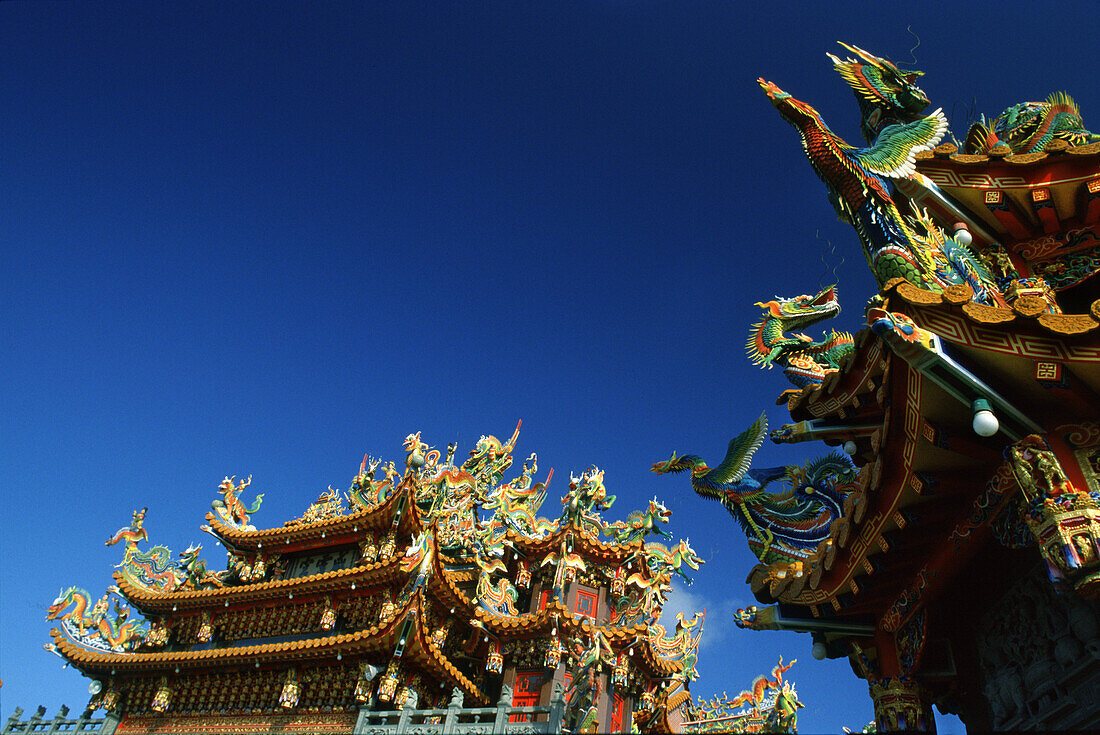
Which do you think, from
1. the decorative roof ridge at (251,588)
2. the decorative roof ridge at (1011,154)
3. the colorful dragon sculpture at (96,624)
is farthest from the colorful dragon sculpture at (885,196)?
the colorful dragon sculpture at (96,624)

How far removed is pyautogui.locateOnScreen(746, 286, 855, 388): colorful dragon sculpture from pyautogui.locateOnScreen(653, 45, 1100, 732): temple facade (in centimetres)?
7

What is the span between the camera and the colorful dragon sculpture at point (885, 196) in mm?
7484

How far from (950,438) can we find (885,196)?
3910 millimetres

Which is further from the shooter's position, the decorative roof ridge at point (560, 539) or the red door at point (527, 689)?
the decorative roof ridge at point (560, 539)

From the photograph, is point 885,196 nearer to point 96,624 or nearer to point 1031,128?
point 1031,128

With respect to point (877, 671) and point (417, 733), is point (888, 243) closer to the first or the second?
point (877, 671)

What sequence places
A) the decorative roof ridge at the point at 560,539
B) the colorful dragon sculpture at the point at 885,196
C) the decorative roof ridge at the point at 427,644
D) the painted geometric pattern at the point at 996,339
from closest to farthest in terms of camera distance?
the painted geometric pattern at the point at 996,339 < the colorful dragon sculpture at the point at 885,196 < the decorative roof ridge at the point at 427,644 < the decorative roof ridge at the point at 560,539

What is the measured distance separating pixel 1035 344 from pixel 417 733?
10838 mm

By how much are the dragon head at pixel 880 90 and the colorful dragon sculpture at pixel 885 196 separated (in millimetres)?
281

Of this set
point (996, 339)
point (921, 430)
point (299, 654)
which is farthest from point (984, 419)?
point (299, 654)

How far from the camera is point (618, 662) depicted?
18.1m

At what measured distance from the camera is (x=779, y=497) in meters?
10.6

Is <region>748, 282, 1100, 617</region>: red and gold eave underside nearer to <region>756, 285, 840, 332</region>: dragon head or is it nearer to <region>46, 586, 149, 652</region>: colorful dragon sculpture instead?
<region>756, 285, 840, 332</region>: dragon head

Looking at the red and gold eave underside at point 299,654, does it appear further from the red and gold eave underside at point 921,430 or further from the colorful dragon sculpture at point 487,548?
the red and gold eave underside at point 921,430
